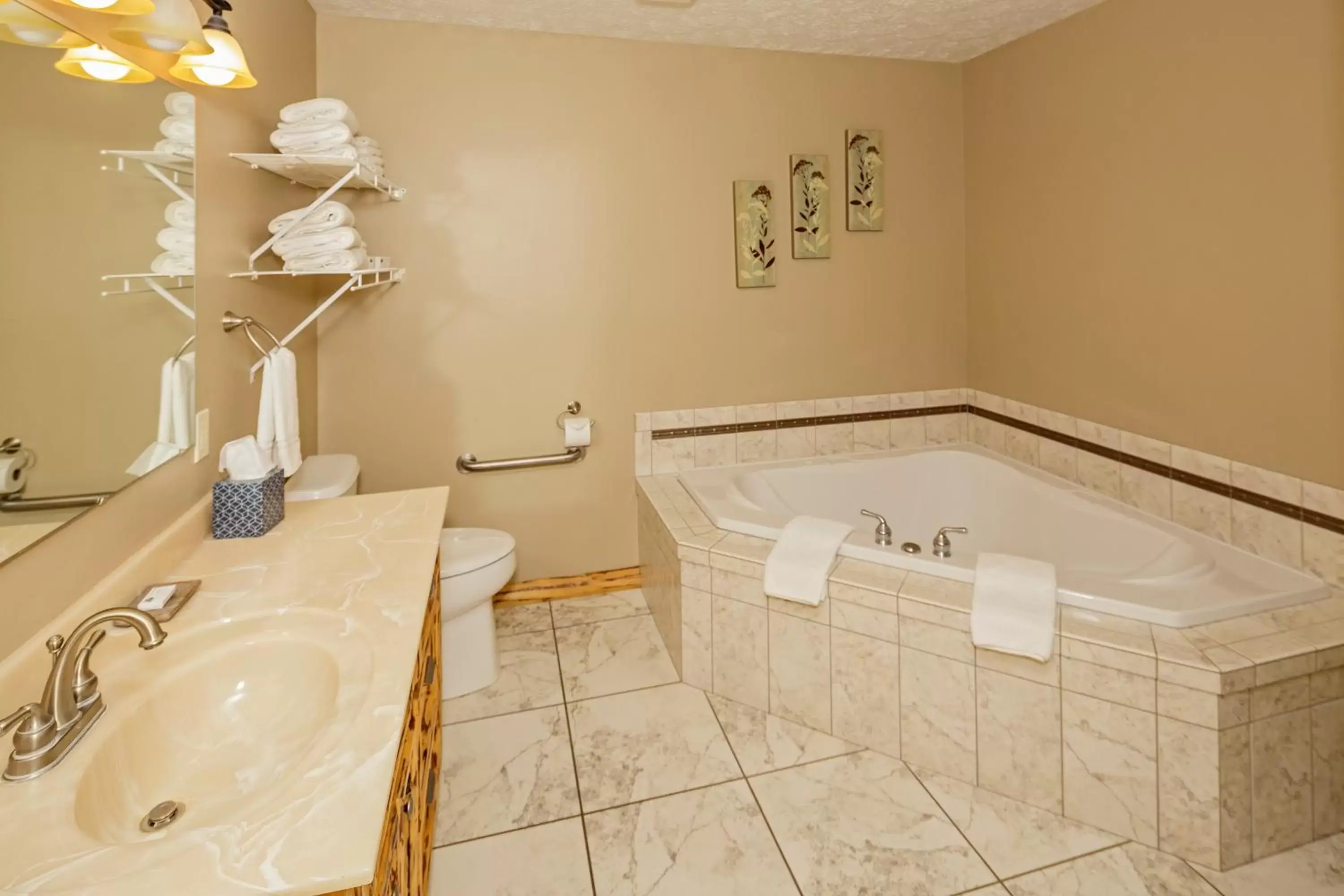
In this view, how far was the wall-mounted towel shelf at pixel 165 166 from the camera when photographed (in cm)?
132

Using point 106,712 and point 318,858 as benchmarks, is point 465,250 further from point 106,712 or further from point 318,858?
point 318,858

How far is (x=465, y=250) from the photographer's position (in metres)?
2.84

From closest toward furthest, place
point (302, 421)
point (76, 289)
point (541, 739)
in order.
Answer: point (76, 289)
point (541, 739)
point (302, 421)

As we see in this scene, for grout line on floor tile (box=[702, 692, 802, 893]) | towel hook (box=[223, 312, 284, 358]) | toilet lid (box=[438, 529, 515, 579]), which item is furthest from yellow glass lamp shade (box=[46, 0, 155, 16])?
grout line on floor tile (box=[702, 692, 802, 893])

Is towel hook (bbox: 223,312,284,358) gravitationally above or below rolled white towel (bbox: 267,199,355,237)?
below

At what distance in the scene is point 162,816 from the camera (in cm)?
100

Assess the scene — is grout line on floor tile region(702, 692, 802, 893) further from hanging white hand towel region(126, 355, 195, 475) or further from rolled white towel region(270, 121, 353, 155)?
rolled white towel region(270, 121, 353, 155)

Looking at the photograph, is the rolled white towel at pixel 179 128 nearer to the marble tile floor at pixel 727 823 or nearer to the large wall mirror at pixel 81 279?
the large wall mirror at pixel 81 279

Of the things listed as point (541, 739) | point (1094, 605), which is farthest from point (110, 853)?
point (1094, 605)

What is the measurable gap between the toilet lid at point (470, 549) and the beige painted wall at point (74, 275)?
999 mm

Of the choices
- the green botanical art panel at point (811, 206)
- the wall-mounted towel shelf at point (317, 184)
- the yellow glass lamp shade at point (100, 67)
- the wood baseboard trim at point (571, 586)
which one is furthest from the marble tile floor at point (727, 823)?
the green botanical art panel at point (811, 206)

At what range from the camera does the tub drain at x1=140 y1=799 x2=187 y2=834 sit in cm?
97

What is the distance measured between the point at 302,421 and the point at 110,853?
2.04 metres

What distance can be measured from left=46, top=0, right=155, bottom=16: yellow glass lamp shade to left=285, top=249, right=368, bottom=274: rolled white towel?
2.92 ft
